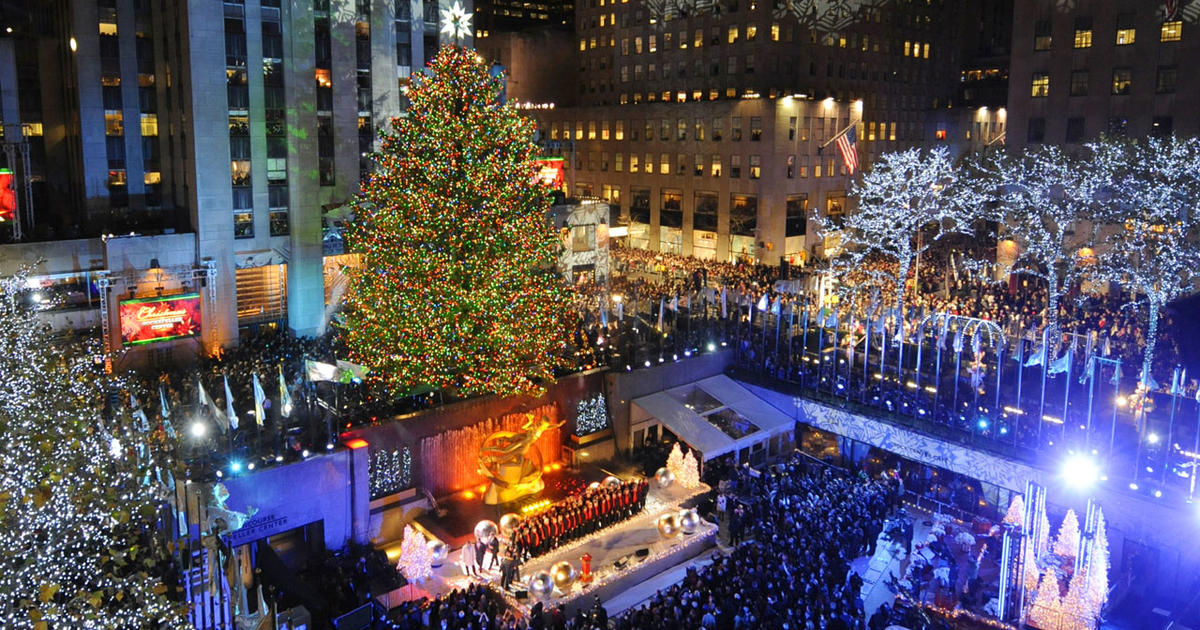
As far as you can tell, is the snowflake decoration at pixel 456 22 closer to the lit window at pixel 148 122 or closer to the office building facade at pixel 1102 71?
the lit window at pixel 148 122

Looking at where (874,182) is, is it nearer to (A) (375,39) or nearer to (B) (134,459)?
(A) (375,39)

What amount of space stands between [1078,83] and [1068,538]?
122ft

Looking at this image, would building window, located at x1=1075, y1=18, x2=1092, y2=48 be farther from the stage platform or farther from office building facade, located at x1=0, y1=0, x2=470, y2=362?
the stage platform

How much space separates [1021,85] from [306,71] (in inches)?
1664

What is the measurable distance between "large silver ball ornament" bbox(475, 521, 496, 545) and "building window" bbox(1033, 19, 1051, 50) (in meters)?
47.8

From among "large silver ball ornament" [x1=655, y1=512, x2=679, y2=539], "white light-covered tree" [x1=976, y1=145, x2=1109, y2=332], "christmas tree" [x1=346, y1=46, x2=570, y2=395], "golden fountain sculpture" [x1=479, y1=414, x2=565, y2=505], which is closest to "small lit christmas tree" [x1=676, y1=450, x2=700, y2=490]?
"large silver ball ornament" [x1=655, y1=512, x2=679, y2=539]

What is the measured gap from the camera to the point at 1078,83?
2072 inches

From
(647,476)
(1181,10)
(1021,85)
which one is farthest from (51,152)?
(1181,10)

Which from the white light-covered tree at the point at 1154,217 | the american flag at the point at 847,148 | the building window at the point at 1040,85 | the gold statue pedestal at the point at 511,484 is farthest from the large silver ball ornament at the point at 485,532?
the building window at the point at 1040,85

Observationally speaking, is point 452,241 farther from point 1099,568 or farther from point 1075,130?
point 1075,130

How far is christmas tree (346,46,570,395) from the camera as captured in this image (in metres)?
25.6

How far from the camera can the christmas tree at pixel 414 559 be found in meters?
22.3

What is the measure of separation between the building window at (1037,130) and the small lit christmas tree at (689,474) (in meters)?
38.4

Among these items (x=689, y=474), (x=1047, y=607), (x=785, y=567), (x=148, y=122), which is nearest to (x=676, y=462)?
(x=689, y=474)
